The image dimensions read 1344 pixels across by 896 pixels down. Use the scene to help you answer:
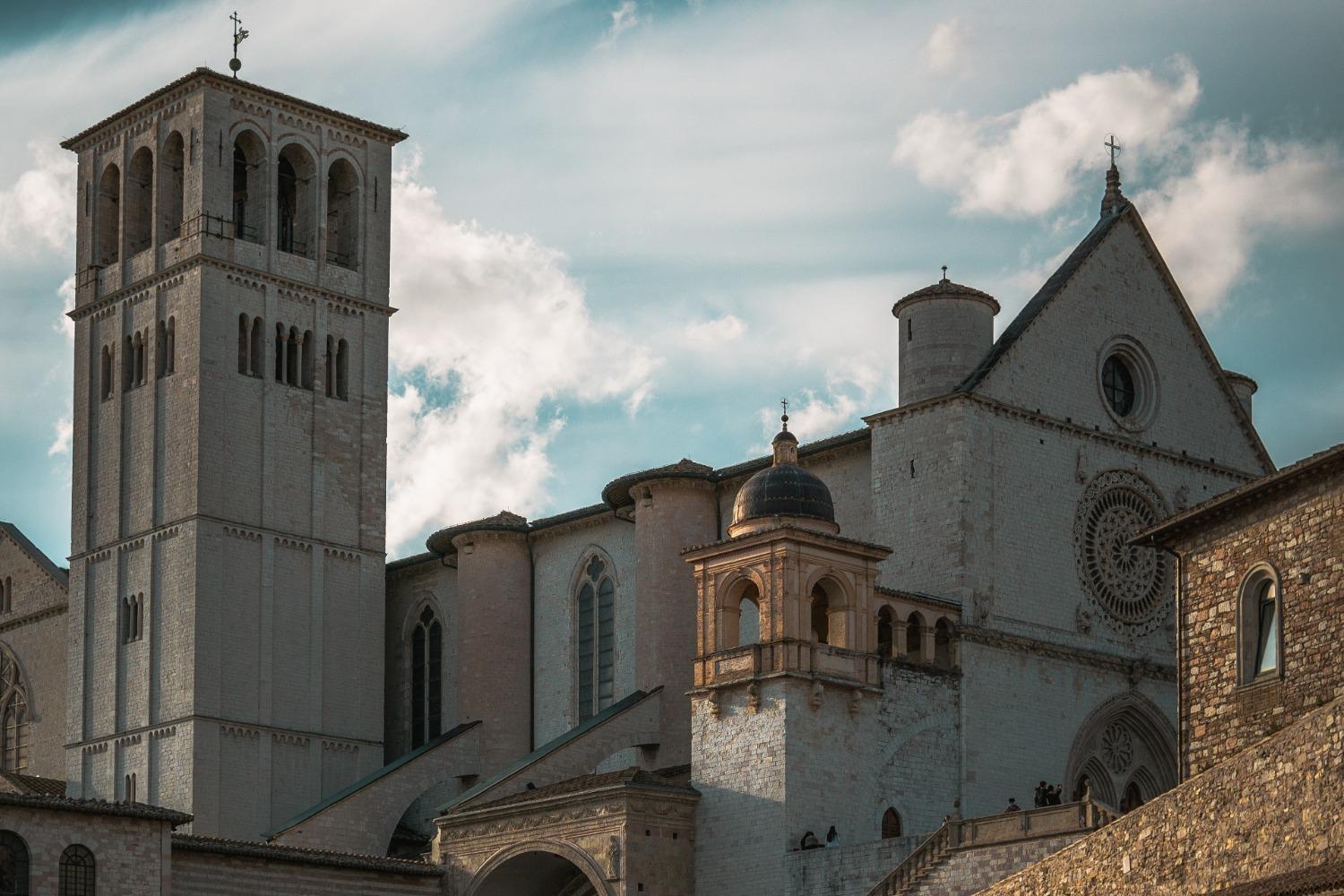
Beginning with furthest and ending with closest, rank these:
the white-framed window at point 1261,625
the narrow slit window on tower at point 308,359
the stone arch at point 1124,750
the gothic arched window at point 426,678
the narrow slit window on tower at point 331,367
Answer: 1. the narrow slit window on tower at point 331,367
2. the narrow slit window on tower at point 308,359
3. the gothic arched window at point 426,678
4. the stone arch at point 1124,750
5. the white-framed window at point 1261,625

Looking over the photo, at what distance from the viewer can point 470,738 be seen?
185 ft

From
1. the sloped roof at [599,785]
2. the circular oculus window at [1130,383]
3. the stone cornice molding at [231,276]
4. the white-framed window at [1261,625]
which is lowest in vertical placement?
the sloped roof at [599,785]

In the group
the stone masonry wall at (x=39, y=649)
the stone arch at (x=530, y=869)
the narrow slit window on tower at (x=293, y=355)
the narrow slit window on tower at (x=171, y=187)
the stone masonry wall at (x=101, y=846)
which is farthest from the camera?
the stone masonry wall at (x=39, y=649)

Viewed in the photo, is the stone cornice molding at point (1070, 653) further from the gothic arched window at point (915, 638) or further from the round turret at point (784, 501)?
the round turret at point (784, 501)

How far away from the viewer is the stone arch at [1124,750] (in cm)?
4919

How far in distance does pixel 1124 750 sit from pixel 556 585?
44.7ft

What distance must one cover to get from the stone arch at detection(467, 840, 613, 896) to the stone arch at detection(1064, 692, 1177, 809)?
9785 mm

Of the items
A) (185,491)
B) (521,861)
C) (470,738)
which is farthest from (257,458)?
(521,861)

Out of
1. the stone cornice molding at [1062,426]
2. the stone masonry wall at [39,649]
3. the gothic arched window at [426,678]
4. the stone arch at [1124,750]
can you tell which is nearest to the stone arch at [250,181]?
the gothic arched window at [426,678]

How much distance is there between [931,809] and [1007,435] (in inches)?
299

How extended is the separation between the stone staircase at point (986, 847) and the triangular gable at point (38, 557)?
29.9 m

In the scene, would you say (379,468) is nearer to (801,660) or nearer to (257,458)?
(257,458)

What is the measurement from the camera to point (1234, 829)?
98.1ft

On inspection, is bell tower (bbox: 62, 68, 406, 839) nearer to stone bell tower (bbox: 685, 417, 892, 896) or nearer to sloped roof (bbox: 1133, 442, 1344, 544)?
stone bell tower (bbox: 685, 417, 892, 896)
